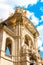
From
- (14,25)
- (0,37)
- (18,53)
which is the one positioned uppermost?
(14,25)

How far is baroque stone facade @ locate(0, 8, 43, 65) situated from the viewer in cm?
3086

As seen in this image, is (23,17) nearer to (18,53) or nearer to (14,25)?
(14,25)

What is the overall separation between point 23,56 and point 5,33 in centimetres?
499

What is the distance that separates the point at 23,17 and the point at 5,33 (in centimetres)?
665

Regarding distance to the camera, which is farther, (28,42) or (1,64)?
(28,42)

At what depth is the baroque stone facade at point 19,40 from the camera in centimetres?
3086

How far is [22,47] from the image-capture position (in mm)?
32812

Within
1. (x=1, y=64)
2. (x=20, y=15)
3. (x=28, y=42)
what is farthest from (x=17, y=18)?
(x=1, y=64)

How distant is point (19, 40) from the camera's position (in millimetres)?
33875

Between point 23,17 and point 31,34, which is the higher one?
point 23,17

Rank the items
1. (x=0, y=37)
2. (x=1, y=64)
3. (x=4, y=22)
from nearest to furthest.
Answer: (x=1, y=64)
(x=0, y=37)
(x=4, y=22)

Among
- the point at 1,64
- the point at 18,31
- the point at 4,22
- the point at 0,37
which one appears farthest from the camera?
the point at 4,22

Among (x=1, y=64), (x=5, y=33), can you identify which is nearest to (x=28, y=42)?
(x=5, y=33)

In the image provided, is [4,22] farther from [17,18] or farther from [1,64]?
[1,64]
